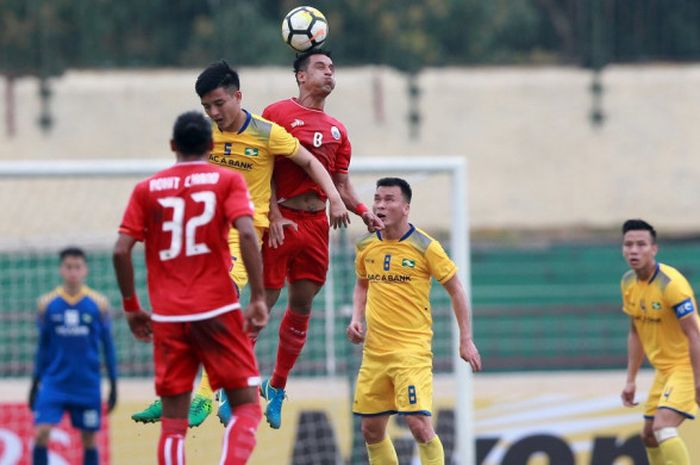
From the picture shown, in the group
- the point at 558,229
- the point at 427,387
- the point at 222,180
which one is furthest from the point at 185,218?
the point at 558,229

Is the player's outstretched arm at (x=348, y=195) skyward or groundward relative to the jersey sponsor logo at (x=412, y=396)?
skyward

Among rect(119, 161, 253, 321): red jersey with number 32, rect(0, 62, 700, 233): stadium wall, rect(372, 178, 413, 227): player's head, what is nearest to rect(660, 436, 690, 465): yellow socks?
rect(372, 178, 413, 227): player's head

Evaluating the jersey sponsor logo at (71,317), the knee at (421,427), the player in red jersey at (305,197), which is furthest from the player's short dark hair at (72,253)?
the knee at (421,427)

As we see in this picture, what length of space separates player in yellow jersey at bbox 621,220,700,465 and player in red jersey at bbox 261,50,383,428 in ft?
10.6

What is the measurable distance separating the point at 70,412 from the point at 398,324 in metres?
5.26

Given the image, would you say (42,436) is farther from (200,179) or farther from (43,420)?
(200,179)

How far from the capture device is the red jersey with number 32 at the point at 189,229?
307 inches

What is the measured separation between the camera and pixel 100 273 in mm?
19250

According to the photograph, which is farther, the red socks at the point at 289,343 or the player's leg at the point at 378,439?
the player's leg at the point at 378,439

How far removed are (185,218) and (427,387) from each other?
3.23m

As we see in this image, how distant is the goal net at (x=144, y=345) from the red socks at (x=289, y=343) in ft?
13.0

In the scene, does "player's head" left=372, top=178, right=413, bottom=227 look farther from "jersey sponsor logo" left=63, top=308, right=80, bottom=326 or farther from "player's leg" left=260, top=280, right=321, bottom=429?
"jersey sponsor logo" left=63, top=308, right=80, bottom=326

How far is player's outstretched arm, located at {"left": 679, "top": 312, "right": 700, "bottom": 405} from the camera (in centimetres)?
1170

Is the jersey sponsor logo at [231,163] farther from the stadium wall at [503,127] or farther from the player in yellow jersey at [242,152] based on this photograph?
the stadium wall at [503,127]
